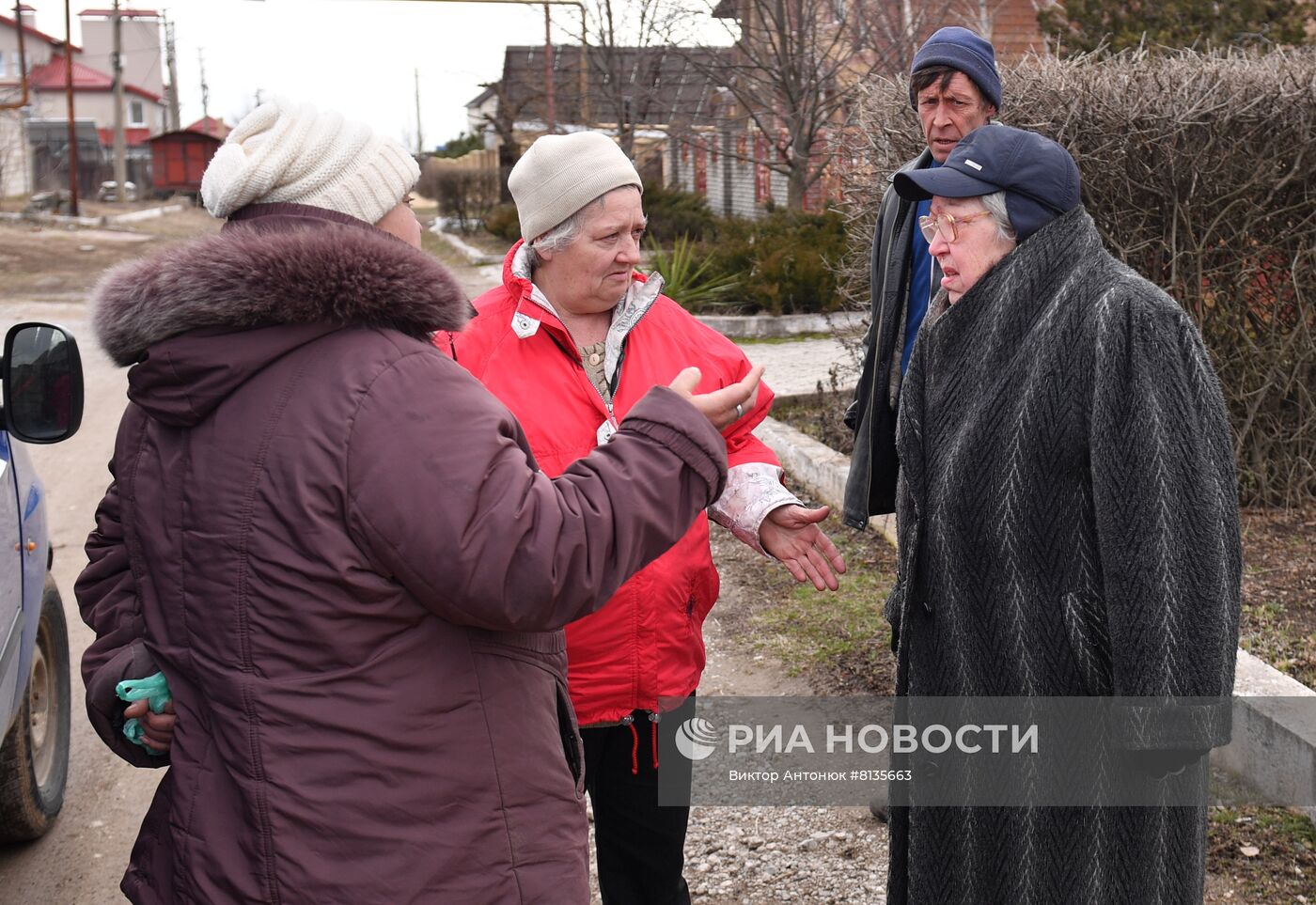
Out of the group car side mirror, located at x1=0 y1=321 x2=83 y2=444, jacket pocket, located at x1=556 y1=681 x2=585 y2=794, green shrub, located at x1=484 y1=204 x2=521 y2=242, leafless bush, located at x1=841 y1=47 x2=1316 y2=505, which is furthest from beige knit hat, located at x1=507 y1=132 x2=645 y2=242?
green shrub, located at x1=484 y1=204 x2=521 y2=242

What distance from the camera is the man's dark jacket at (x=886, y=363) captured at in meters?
3.94

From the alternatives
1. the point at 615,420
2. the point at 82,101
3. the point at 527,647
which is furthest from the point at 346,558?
the point at 82,101

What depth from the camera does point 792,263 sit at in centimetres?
1415

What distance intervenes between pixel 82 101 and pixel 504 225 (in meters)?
53.5

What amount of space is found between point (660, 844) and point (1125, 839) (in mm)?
1022

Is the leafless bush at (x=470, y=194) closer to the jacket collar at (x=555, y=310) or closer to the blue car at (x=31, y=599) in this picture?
the blue car at (x=31, y=599)

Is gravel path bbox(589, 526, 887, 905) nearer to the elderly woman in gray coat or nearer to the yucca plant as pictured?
the elderly woman in gray coat

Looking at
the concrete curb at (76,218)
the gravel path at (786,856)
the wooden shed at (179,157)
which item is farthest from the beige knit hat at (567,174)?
the wooden shed at (179,157)

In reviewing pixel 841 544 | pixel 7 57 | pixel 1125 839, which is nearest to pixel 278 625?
pixel 1125 839

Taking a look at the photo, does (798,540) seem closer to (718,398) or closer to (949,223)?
(949,223)

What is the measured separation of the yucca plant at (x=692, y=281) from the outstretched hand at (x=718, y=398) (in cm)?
1192

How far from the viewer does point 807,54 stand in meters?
14.4

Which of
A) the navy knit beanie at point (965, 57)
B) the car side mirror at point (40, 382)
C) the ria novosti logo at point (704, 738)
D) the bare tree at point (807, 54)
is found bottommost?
the ria novosti logo at point (704, 738)

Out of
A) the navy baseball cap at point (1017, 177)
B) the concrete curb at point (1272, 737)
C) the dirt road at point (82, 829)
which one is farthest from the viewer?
the dirt road at point (82, 829)
